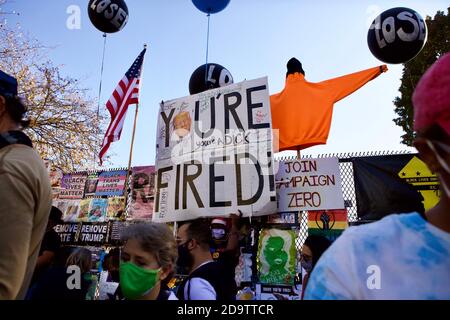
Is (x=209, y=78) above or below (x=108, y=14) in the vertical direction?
below

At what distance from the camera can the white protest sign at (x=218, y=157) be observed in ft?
15.5

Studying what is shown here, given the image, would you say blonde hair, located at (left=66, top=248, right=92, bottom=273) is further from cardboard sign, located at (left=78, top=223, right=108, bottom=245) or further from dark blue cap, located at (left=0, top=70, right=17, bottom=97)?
cardboard sign, located at (left=78, top=223, right=108, bottom=245)

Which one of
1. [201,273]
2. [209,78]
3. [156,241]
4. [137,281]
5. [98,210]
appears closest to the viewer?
[137,281]

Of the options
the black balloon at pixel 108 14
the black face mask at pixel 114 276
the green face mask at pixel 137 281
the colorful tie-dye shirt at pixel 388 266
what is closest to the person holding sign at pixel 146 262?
the green face mask at pixel 137 281

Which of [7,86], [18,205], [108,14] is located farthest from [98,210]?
[18,205]

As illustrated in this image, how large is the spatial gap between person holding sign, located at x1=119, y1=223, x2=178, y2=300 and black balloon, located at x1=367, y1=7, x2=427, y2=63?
4512mm

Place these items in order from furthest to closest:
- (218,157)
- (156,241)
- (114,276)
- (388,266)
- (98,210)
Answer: (98,210)
(114,276)
(218,157)
(156,241)
(388,266)

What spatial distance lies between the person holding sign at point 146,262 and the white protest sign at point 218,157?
2.09 metres

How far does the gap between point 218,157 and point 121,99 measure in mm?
3211

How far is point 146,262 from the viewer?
2.54m

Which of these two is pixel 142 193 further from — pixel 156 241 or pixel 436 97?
pixel 436 97
